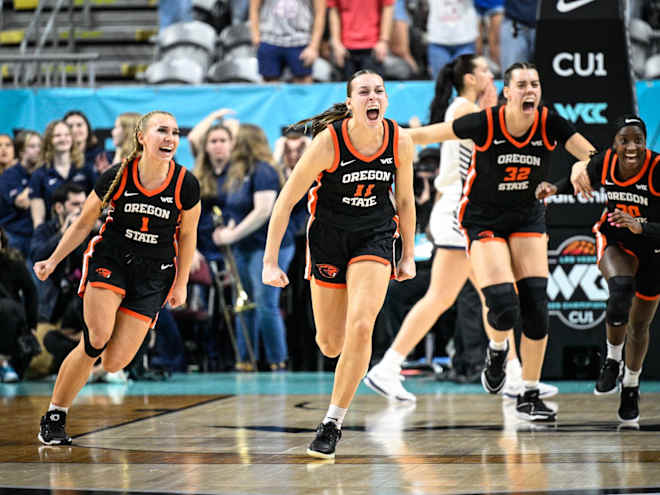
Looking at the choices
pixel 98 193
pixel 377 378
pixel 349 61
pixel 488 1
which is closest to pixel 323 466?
pixel 98 193

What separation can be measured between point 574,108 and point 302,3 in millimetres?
4371

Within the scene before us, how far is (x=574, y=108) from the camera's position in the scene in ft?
28.3

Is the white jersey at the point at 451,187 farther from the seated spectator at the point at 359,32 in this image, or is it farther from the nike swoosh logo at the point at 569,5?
the seated spectator at the point at 359,32

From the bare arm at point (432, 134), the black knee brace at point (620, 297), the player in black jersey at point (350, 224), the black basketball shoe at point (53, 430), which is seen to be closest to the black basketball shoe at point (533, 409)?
the black knee brace at point (620, 297)

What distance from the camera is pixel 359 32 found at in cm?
1180

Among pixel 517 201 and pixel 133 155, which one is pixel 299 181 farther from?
pixel 517 201

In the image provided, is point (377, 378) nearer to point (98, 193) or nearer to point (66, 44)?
point (98, 193)

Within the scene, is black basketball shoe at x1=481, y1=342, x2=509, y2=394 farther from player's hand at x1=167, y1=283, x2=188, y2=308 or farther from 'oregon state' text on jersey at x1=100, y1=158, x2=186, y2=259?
'oregon state' text on jersey at x1=100, y1=158, x2=186, y2=259

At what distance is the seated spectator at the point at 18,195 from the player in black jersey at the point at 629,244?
238 inches

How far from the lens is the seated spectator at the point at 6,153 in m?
10.8

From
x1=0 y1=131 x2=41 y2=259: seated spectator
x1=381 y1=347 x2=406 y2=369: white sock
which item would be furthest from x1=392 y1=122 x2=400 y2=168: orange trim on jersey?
x1=0 y1=131 x2=41 y2=259: seated spectator

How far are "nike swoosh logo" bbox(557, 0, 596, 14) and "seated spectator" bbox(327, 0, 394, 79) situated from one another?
330cm

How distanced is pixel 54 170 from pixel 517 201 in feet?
17.5

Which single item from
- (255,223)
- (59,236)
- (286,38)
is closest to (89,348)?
(59,236)
